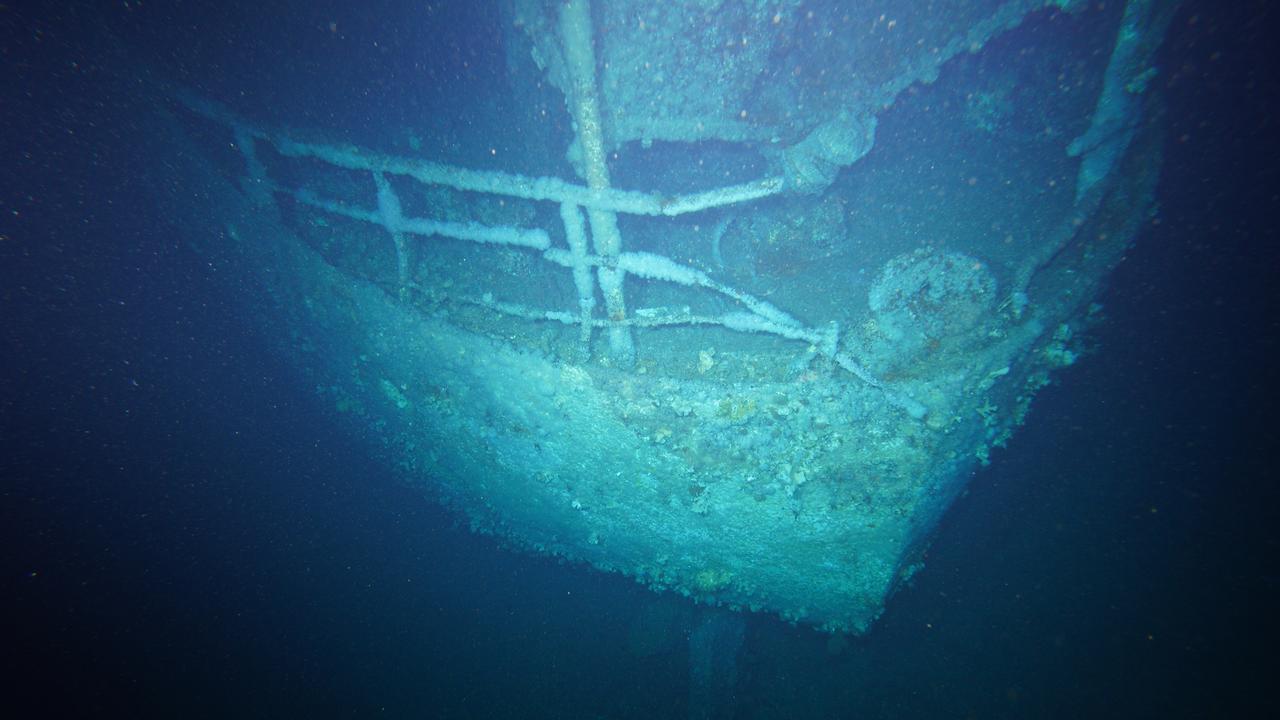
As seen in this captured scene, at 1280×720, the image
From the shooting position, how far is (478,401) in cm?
291

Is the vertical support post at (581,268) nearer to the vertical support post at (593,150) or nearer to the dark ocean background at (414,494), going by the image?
the vertical support post at (593,150)

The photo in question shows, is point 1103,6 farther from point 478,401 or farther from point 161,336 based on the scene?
point 161,336

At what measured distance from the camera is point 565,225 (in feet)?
7.79

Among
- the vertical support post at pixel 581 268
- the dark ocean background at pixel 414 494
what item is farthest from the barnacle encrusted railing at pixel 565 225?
the dark ocean background at pixel 414 494

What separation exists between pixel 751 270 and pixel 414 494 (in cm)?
380

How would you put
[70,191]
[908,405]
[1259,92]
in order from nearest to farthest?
[1259,92] → [908,405] → [70,191]

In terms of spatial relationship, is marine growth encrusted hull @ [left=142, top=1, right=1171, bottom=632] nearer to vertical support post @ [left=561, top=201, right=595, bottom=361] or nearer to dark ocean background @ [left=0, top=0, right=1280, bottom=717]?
vertical support post @ [left=561, top=201, right=595, bottom=361]

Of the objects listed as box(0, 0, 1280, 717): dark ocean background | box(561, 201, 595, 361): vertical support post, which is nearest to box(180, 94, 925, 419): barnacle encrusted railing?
box(561, 201, 595, 361): vertical support post

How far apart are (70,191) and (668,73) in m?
5.22

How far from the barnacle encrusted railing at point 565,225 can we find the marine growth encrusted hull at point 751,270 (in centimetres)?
2

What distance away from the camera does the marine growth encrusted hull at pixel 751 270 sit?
212cm

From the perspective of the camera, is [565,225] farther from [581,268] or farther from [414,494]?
[414,494]

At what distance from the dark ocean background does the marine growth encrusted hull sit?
0.27 metres

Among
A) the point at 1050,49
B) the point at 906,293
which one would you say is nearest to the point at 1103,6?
the point at 1050,49
